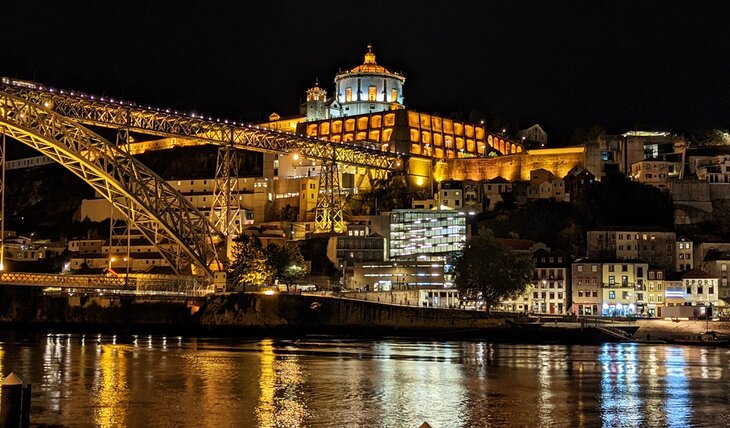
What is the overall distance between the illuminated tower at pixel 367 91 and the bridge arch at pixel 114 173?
167 feet

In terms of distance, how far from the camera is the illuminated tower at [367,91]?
108125mm

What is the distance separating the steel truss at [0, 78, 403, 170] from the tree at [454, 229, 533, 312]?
17569mm

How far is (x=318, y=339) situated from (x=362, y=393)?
26152 millimetres

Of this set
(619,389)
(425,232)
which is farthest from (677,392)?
(425,232)

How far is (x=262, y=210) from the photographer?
8688 cm

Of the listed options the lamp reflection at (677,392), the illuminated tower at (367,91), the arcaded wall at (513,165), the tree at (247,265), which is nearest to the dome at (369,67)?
the illuminated tower at (367,91)

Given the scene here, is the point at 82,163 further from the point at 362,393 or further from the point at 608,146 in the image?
the point at 608,146

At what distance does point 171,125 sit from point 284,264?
498 inches

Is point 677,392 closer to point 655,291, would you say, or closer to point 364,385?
point 364,385

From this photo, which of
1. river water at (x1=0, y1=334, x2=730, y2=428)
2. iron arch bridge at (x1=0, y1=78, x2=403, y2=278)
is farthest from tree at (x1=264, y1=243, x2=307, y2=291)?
river water at (x1=0, y1=334, x2=730, y2=428)

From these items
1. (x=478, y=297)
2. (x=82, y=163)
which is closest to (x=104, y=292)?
(x=82, y=163)

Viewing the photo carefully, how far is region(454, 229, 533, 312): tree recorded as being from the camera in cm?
5916

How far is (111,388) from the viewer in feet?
94.4

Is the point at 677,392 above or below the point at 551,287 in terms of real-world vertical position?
below
